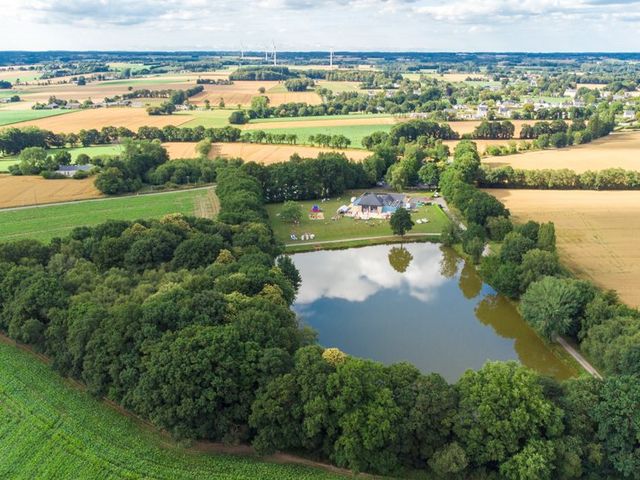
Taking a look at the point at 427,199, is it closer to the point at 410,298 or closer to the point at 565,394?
the point at 410,298

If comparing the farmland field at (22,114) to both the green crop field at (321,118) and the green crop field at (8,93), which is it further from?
the green crop field at (321,118)

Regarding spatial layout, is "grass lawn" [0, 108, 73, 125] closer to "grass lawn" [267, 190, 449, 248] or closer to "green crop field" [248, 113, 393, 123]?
"green crop field" [248, 113, 393, 123]

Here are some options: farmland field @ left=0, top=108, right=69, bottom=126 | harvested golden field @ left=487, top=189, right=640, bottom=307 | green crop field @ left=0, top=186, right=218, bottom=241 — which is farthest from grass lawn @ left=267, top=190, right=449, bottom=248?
farmland field @ left=0, top=108, right=69, bottom=126

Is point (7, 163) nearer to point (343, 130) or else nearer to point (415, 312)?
point (343, 130)

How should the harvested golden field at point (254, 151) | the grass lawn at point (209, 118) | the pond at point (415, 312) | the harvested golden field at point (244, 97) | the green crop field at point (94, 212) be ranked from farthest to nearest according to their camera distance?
the harvested golden field at point (244, 97) → the grass lawn at point (209, 118) → the harvested golden field at point (254, 151) → the green crop field at point (94, 212) → the pond at point (415, 312)

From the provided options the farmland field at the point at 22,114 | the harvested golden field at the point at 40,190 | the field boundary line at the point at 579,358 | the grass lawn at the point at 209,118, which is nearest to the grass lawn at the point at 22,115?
the farmland field at the point at 22,114

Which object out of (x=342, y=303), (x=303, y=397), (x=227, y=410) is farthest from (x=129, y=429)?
(x=342, y=303)
